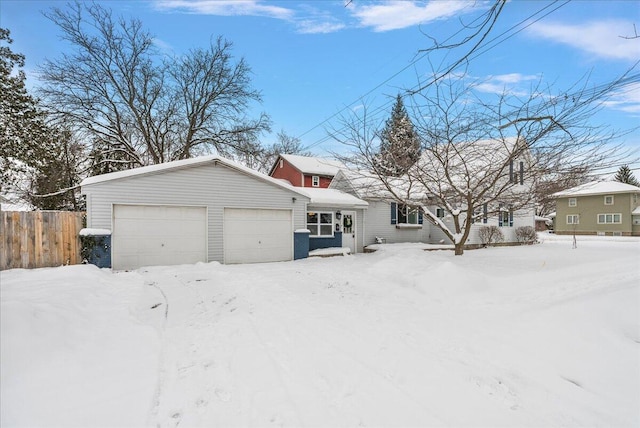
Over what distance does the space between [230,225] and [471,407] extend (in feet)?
34.1

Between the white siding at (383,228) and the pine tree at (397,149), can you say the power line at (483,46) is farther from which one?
the white siding at (383,228)

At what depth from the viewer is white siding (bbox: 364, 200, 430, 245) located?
1702cm

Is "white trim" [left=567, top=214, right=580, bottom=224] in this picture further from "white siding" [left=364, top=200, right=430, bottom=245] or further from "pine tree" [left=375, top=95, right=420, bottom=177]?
"pine tree" [left=375, top=95, right=420, bottom=177]

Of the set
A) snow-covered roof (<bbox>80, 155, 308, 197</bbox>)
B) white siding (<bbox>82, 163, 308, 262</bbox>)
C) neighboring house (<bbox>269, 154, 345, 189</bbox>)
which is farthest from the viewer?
neighboring house (<bbox>269, 154, 345, 189</bbox>)

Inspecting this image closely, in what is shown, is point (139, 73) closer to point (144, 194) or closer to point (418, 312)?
point (144, 194)

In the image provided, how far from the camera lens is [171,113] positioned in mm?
21406

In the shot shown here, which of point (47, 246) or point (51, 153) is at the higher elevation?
point (51, 153)

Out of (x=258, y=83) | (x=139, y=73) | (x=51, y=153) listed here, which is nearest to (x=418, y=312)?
(x=51, y=153)

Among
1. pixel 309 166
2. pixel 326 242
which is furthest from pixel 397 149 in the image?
pixel 309 166

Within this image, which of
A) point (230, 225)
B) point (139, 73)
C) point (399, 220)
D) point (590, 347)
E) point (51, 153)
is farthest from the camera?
point (139, 73)

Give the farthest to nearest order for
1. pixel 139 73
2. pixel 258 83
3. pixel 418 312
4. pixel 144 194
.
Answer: pixel 258 83 < pixel 139 73 < pixel 144 194 < pixel 418 312

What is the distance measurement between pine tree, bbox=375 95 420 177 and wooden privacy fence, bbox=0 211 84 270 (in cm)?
1102

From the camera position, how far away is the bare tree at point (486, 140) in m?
9.30

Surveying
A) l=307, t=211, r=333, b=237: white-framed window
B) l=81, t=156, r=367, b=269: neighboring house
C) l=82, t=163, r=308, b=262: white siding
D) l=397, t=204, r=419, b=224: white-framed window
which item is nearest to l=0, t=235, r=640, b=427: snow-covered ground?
l=81, t=156, r=367, b=269: neighboring house
